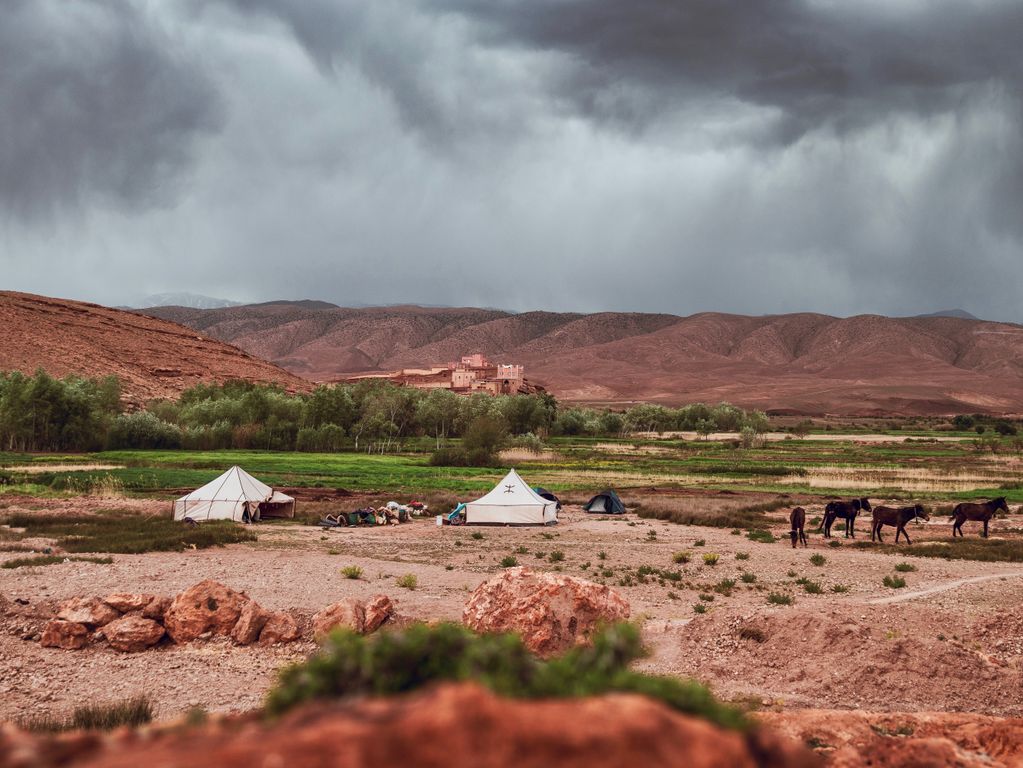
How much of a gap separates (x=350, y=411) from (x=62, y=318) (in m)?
60.6

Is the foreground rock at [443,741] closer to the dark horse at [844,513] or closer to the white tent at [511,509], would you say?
the dark horse at [844,513]

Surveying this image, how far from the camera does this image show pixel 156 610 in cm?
1526

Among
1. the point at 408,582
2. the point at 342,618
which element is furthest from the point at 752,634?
the point at 408,582

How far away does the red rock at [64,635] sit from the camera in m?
14.3

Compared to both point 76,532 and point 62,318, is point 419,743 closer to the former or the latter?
point 76,532

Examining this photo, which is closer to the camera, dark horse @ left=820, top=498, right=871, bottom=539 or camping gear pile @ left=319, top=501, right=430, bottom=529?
dark horse @ left=820, top=498, right=871, bottom=539

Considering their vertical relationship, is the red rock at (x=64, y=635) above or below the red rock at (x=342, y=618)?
below

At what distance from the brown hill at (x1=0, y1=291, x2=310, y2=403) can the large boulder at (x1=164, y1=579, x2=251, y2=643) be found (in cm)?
9641

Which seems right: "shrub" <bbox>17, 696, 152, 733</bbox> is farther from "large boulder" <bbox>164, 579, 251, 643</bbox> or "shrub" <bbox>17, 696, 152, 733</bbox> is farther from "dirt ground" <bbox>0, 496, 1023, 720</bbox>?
"large boulder" <bbox>164, 579, 251, 643</bbox>

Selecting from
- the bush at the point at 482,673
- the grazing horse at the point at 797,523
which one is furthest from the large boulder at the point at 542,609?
the grazing horse at the point at 797,523

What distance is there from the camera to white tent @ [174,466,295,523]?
110 ft

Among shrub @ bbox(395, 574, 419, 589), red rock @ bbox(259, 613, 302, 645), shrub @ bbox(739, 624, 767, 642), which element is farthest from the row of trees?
shrub @ bbox(739, 624, 767, 642)

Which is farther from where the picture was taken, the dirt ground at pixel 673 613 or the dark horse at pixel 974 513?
the dark horse at pixel 974 513

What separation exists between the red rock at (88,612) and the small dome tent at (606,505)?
88.2ft
